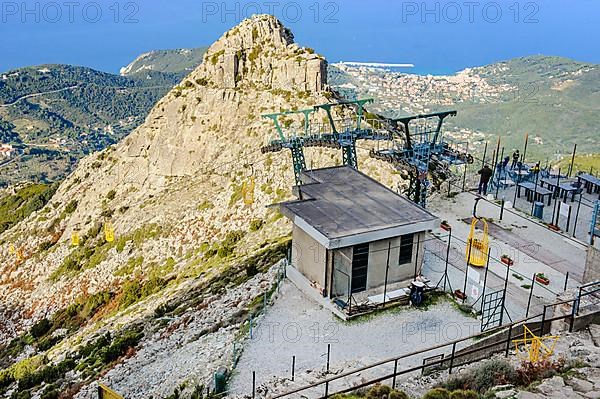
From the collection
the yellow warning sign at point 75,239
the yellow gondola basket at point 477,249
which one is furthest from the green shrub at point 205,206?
the yellow gondola basket at point 477,249

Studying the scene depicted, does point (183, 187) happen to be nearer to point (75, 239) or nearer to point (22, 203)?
point (75, 239)

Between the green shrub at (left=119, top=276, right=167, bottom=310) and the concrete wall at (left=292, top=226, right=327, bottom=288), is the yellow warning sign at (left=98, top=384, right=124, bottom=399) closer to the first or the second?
the concrete wall at (left=292, top=226, right=327, bottom=288)

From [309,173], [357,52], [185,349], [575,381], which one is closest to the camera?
[575,381]

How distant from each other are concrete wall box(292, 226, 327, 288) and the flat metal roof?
582mm

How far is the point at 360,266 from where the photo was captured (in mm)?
23156

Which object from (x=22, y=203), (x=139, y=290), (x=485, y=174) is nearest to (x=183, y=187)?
(x=139, y=290)

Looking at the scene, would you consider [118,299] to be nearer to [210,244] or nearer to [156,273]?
[156,273]

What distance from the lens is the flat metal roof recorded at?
22.7 m

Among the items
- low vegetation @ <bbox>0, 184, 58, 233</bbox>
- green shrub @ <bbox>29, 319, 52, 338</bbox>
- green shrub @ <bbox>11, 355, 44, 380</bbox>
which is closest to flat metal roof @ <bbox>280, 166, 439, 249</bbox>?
green shrub @ <bbox>11, 355, 44, 380</bbox>

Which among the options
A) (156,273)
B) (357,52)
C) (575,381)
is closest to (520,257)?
(575,381)

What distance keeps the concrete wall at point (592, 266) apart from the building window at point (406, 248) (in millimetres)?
6350

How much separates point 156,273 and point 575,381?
35.2 m

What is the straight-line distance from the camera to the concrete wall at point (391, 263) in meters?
23.4

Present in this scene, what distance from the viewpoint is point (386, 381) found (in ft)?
58.2
